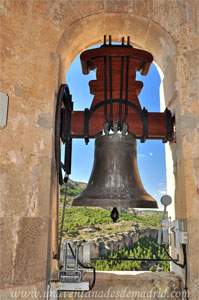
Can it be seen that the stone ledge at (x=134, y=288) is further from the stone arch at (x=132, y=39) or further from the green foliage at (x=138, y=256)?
the stone arch at (x=132, y=39)

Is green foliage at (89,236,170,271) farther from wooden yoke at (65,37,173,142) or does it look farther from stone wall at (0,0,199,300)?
wooden yoke at (65,37,173,142)

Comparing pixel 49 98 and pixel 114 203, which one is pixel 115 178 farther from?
pixel 49 98

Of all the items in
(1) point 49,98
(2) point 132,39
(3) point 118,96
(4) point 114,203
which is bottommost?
(4) point 114,203

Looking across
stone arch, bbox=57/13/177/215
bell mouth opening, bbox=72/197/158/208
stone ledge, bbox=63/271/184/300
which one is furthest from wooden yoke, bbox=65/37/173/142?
stone ledge, bbox=63/271/184/300

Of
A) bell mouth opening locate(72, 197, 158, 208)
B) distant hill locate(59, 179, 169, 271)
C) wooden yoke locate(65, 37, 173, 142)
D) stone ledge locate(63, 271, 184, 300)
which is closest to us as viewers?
bell mouth opening locate(72, 197, 158, 208)

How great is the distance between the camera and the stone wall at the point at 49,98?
5.87 feet

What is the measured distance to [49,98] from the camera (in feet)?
6.65

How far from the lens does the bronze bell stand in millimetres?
1764

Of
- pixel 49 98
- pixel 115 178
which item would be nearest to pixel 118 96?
pixel 49 98

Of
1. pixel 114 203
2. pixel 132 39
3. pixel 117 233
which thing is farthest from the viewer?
pixel 117 233

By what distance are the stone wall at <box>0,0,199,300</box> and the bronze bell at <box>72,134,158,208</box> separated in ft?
0.97

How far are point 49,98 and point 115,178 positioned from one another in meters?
0.77

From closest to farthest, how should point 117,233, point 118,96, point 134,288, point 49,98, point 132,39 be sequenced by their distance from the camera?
point 134,288 → point 49,98 → point 118,96 → point 132,39 → point 117,233

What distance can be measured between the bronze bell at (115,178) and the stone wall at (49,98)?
0.97ft
